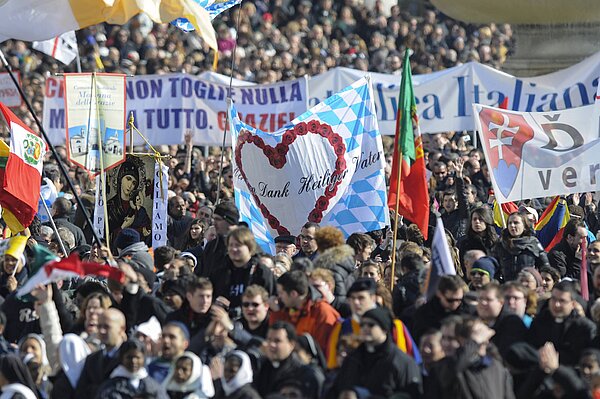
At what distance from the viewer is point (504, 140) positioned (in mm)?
13531

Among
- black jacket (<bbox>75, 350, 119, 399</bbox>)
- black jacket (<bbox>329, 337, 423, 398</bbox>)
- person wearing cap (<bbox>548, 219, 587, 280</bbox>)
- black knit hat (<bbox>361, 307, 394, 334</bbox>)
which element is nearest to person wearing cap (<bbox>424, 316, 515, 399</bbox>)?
black jacket (<bbox>329, 337, 423, 398</bbox>)

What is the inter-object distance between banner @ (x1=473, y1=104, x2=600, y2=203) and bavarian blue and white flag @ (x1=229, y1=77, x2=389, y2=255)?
0.91 metres

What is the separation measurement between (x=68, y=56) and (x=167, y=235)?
6551 millimetres

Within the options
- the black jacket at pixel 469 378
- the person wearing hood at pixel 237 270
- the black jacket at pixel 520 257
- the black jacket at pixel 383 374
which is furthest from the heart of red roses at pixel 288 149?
the black jacket at pixel 469 378

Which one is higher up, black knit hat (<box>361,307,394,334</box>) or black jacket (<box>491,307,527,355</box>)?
black knit hat (<box>361,307,394,334</box>)

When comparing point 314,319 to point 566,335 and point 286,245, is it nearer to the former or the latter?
point 566,335

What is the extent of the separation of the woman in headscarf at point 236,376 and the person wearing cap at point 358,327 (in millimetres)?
619

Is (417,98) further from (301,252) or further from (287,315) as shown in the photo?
(287,315)

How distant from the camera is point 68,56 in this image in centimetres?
2030

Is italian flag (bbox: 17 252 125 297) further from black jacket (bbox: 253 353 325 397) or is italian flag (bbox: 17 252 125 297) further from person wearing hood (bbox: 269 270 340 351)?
black jacket (bbox: 253 353 325 397)

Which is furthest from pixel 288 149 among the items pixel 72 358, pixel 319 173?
pixel 72 358

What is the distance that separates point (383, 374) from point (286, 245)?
409 centimetres

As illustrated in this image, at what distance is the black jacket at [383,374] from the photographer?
26.8 feet

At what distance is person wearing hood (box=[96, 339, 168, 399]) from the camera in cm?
822
